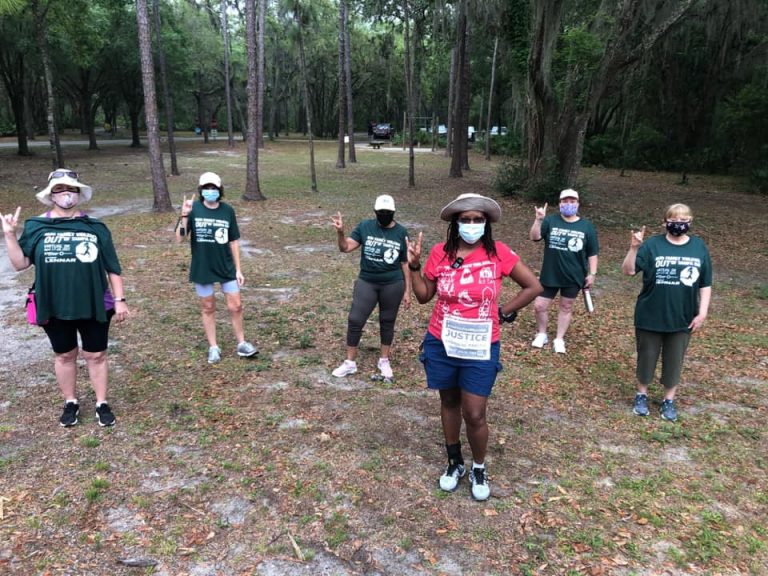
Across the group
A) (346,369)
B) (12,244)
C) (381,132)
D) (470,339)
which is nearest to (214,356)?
(346,369)

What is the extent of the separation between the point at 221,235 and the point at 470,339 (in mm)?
2966

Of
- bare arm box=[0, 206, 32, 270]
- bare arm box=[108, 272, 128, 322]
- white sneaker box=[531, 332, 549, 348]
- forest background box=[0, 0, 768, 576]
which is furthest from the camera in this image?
white sneaker box=[531, 332, 549, 348]

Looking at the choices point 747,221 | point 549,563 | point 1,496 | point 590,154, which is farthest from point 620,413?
point 590,154

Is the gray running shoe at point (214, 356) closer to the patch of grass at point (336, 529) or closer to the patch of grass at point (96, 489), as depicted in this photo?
the patch of grass at point (96, 489)

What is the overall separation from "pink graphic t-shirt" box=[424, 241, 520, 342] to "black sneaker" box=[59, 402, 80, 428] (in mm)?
2967

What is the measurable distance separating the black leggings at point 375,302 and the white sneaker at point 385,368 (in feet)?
0.94

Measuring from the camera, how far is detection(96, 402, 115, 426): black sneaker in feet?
13.9

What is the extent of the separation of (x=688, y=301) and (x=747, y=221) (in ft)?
41.8

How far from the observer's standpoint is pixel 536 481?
374 centimetres

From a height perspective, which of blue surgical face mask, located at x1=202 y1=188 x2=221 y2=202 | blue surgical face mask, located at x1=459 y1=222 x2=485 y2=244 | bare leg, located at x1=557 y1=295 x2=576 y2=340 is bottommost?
bare leg, located at x1=557 y1=295 x2=576 y2=340

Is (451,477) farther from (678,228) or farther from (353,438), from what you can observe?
(678,228)

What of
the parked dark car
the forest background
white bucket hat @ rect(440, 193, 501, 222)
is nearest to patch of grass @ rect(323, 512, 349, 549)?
the forest background

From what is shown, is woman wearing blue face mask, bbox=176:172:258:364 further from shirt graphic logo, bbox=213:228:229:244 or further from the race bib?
the race bib

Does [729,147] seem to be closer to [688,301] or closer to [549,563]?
[688,301]
